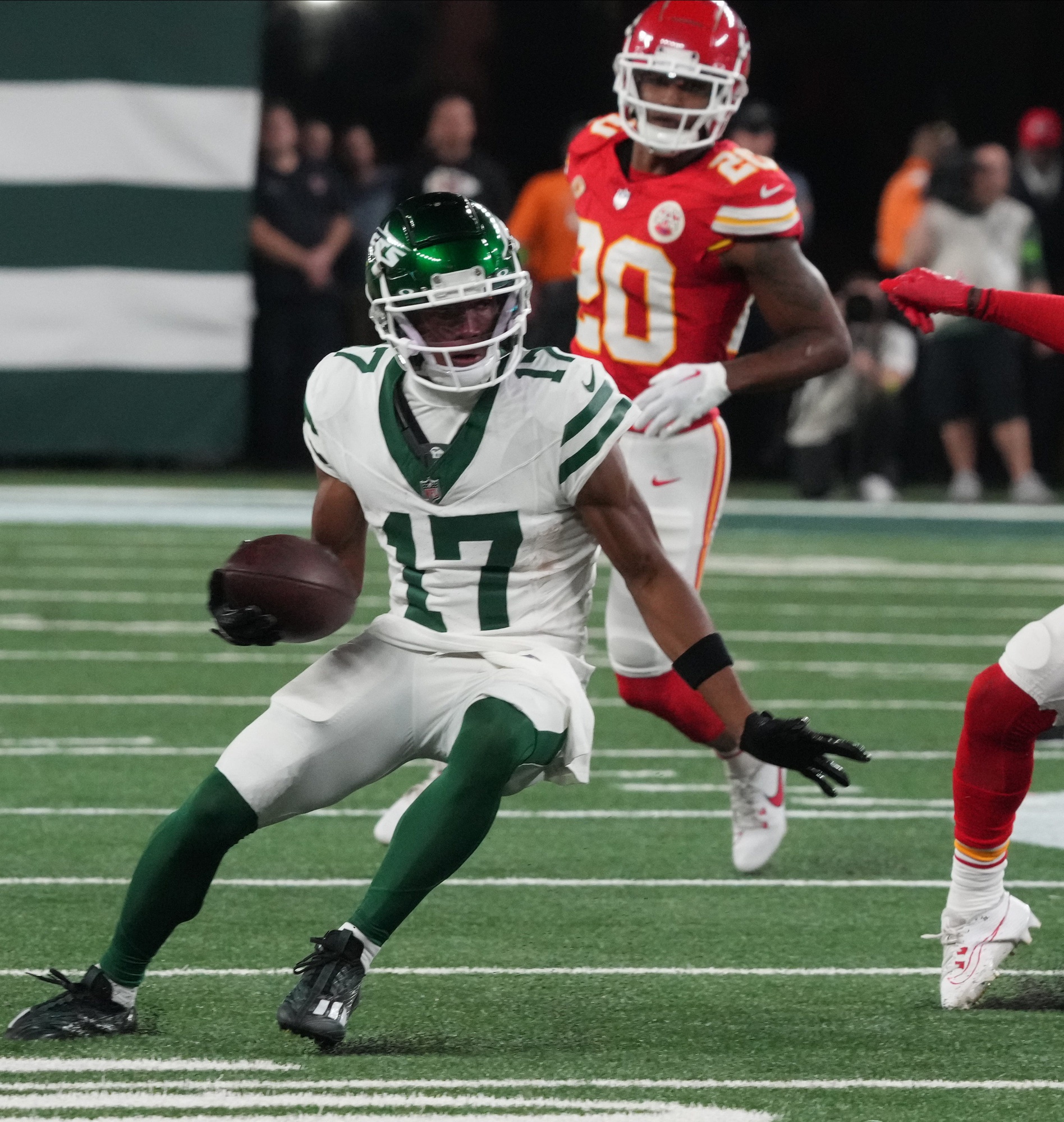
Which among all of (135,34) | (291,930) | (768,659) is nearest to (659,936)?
(291,930)

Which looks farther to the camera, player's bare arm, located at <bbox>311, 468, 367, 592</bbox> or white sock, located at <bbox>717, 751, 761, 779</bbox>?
white sock, located at <bbox>717, 751, 761, 779</bbox>

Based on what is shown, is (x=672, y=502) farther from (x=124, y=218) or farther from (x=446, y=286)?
(x=124, y=218)

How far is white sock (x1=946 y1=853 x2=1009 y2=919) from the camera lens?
368 cm

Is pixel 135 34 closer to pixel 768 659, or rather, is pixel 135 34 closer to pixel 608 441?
pixel 768 659

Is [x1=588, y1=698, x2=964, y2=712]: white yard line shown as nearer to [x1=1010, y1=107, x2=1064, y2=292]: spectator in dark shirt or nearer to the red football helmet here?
the red football helmet

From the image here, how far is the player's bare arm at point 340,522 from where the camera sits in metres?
3.61

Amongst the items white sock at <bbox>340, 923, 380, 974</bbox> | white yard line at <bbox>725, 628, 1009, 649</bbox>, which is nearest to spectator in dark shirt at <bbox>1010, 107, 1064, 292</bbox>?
white yard line at <bbox>725, 628, 1009, 649</bbox>

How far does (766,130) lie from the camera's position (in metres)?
10.5

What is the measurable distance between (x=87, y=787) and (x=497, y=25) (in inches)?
377

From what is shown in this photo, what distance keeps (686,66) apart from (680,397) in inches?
29.1

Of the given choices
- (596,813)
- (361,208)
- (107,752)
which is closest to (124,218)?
(361,208)

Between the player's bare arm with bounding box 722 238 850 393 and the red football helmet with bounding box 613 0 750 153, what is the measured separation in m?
0.27

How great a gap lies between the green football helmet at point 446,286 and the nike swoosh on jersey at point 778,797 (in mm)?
1532

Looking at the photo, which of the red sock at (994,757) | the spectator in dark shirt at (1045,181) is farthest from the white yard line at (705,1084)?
the spectator in dark shirt at (1045,181)
